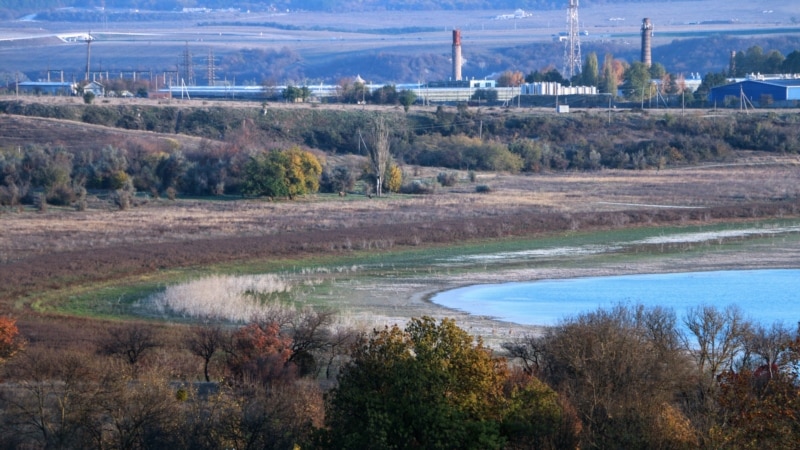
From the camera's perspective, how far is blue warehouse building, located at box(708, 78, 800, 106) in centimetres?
7194

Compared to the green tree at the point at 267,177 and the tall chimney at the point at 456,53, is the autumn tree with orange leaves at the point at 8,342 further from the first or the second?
the tall chimney at the point at 456,53

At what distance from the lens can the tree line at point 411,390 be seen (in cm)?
1040

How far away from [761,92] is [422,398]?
67781mm

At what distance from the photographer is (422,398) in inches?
408

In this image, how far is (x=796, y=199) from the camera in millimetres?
38688

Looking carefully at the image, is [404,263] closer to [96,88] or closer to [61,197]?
[61,197]

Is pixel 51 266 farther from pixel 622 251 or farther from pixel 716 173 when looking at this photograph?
pixel 716 173

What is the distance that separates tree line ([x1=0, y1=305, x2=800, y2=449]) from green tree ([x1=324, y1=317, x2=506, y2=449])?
13 millimetres

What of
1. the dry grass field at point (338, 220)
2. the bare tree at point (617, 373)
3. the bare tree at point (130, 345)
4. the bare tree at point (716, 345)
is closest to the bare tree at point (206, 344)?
the bare tree at point (130, 345)

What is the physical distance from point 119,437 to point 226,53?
157m

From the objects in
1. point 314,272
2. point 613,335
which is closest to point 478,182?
point 314,272

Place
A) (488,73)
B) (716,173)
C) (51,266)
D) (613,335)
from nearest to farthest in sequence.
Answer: (613,335), (51,266), (716,173), (488,73)

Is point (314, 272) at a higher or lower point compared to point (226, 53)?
lower

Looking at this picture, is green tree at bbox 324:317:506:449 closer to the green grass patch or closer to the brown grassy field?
the brown grassy field
